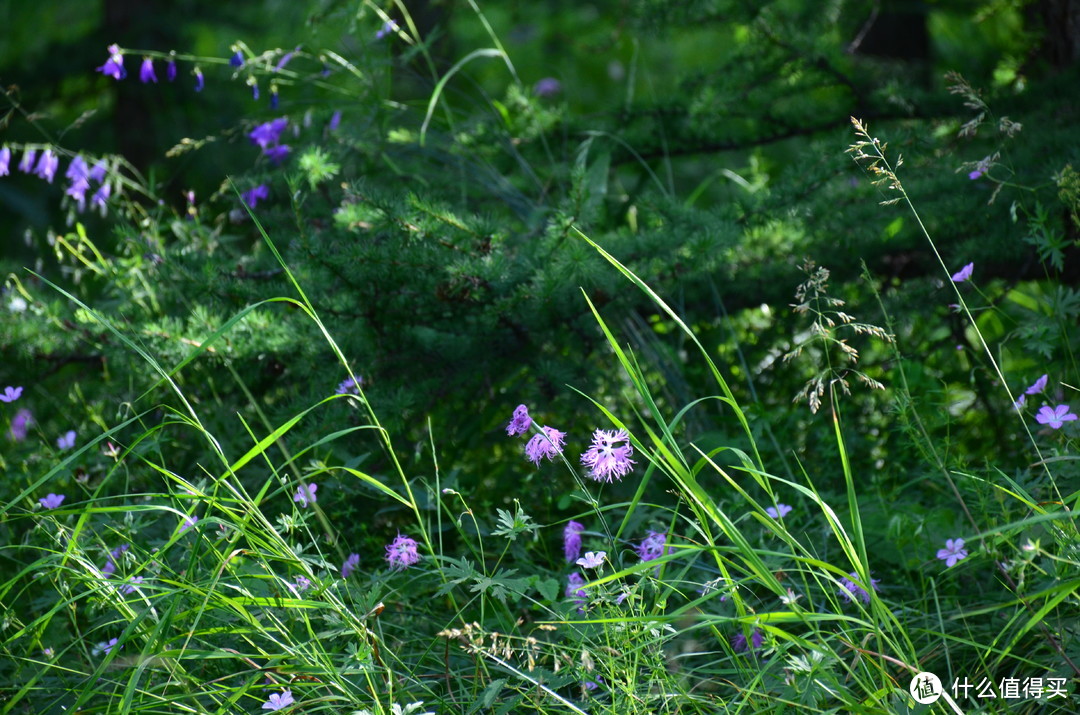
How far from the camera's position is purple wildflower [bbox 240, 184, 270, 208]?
2581 mm

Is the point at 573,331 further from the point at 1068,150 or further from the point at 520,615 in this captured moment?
the point at 1068,150

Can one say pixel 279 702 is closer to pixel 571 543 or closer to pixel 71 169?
pixel 571 543

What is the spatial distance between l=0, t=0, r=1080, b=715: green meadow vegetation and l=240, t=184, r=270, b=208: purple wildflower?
0.05 m

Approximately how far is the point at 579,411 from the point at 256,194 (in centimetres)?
110

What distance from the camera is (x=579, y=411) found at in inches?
90.9

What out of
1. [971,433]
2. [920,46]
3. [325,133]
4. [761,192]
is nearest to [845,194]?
[761,192]

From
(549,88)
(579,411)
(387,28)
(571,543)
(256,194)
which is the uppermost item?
(387,28)

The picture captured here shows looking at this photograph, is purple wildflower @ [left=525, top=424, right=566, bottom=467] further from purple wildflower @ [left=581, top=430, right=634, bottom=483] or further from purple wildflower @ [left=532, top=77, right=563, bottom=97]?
purple wildflower @ [left=532, top=77, right=563, bottom=97]

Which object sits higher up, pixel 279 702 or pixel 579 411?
pixel 279 702

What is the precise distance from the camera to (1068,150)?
2238 millimetres

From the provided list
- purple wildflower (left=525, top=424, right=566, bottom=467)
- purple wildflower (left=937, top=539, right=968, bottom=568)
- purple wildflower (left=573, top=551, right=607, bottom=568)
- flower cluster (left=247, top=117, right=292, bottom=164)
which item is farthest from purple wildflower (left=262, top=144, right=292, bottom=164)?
purple wildflower (left=937, top=539, right=968, bottom=568)

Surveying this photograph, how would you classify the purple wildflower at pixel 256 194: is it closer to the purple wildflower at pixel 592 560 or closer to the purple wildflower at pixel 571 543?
the purple wildflower at pixel 571 543

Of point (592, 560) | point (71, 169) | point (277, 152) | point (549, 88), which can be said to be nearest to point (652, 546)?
point (592, 560)

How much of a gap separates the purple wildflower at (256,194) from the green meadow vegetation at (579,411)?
54 millimetres
